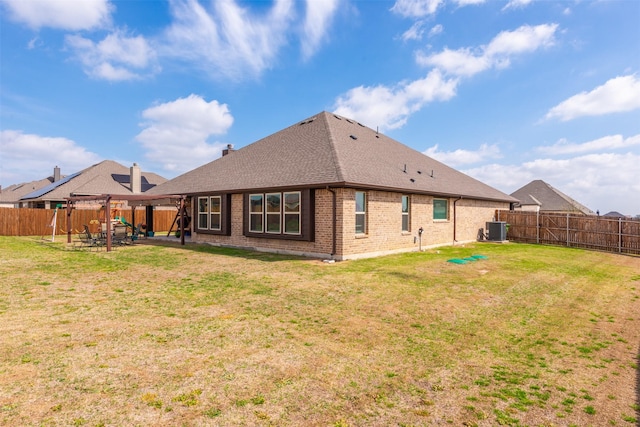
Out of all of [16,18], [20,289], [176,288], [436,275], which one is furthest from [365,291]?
[16,18]

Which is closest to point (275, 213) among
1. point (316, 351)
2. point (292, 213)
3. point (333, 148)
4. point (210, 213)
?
point (292, 213)

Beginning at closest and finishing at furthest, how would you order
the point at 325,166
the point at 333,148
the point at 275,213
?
the point at 325,166
the point at 275,213
the point at 333,148

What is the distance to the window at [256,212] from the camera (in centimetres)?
1455

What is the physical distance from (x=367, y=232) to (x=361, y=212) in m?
0.86

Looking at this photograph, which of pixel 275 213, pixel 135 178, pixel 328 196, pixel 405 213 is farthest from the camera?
pixel 135 178

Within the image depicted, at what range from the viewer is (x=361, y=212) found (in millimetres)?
12906

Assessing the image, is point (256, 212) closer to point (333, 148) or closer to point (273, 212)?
point (273, 212)

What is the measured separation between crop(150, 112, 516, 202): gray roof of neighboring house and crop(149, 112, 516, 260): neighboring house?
71 mm

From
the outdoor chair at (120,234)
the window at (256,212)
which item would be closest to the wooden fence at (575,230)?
the window at (256,212)

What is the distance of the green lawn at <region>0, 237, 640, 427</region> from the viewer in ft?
9.69

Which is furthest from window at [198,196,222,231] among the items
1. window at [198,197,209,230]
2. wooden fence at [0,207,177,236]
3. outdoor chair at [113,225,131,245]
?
wooden fence at [0,207,177,236]

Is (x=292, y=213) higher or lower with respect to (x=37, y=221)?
higher

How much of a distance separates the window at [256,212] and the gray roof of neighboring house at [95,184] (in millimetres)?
21698

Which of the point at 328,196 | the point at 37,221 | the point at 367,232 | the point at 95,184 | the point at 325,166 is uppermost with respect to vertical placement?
the point at 95,184
